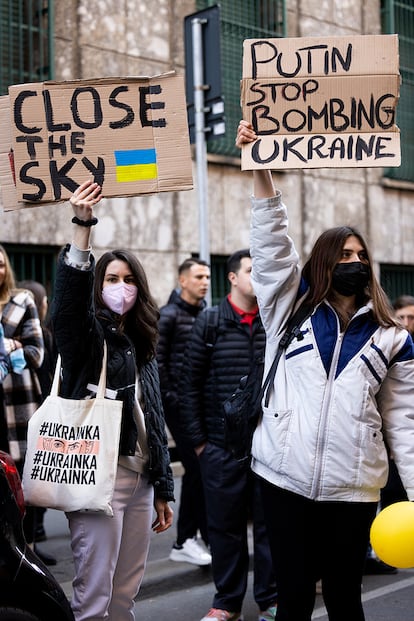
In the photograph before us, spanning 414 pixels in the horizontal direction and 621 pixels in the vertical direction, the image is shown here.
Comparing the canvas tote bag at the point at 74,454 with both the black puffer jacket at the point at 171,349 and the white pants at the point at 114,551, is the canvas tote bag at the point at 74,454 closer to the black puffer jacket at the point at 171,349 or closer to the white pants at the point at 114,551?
the white pants at the point at 114,551

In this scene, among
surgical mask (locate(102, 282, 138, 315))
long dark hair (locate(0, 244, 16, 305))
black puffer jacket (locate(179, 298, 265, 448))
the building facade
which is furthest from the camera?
the building facade

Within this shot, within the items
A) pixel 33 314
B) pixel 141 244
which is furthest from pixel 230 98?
pixel 33 314

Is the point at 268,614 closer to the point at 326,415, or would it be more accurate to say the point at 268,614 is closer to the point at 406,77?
the point at 326,415

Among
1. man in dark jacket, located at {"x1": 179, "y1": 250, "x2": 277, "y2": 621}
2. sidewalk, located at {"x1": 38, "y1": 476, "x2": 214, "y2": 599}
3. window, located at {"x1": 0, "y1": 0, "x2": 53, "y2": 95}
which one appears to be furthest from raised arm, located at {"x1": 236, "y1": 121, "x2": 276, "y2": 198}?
window, located at {"x1": 0, "y1": 0, "x2": 53, "y2": 95}

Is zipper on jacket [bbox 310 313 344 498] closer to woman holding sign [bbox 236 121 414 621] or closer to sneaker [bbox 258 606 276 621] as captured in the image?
woman holding sign [bbox 236 121 414 621]

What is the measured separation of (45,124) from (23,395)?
2.73 meters

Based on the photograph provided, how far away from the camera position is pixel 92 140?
13.3 feet

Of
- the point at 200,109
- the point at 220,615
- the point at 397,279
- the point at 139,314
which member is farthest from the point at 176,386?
the point at 397,279

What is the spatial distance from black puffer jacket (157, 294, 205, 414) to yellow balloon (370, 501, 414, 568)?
141 inches

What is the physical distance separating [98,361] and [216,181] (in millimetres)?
8369

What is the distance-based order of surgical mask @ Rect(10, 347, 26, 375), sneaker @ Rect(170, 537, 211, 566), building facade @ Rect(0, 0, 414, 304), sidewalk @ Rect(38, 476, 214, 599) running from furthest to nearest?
building facade @ Rect(0, 0, 414, 304)
sneaker @ Rect(170, 537, 211, 566)
sidewalk @ Rect(38, 476, 214, 599)
surgical mask @ Rect(10, 347, 26, 375)

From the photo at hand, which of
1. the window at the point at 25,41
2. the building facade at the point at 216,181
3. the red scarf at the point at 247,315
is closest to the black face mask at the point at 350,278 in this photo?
the red scarf at the point at 247,315

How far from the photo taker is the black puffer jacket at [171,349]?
735 centimetres

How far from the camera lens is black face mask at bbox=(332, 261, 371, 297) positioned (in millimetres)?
4027
